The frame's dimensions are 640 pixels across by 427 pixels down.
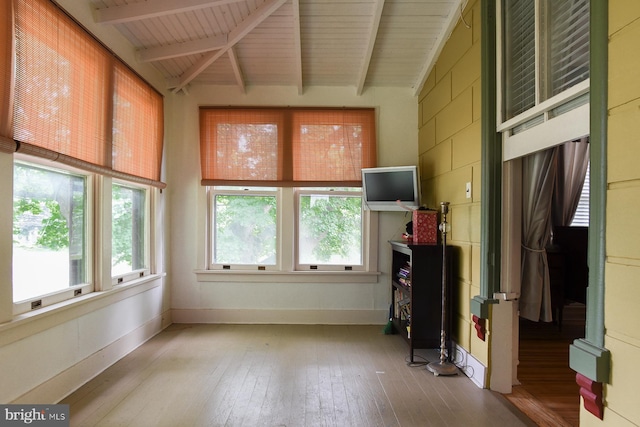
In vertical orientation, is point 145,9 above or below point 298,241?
above

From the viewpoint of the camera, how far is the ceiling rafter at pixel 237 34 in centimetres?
311

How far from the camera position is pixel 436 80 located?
379 centimetres

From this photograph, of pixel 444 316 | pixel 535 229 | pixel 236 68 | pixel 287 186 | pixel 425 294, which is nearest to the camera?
pixel 535 229

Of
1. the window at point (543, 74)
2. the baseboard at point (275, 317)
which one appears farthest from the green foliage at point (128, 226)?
the window at point (543, 74)

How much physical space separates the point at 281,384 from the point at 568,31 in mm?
3046

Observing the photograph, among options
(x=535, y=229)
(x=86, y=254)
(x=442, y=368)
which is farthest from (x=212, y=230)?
(x=535, y=229)

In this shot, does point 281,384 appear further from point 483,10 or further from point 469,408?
point 483,10

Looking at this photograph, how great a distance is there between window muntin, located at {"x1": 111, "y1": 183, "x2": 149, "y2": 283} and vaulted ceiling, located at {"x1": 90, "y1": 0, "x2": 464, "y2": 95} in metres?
1.38

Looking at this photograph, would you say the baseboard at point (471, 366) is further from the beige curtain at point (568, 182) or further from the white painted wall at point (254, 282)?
the beige curtain at point (568, 182)

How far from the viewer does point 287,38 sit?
3.66 metres

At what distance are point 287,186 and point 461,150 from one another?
2041 mm

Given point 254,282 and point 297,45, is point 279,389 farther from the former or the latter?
point 297,45

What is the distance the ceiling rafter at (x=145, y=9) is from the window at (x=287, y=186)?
4.96 feet

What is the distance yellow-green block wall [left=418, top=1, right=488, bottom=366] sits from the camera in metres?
2.90
